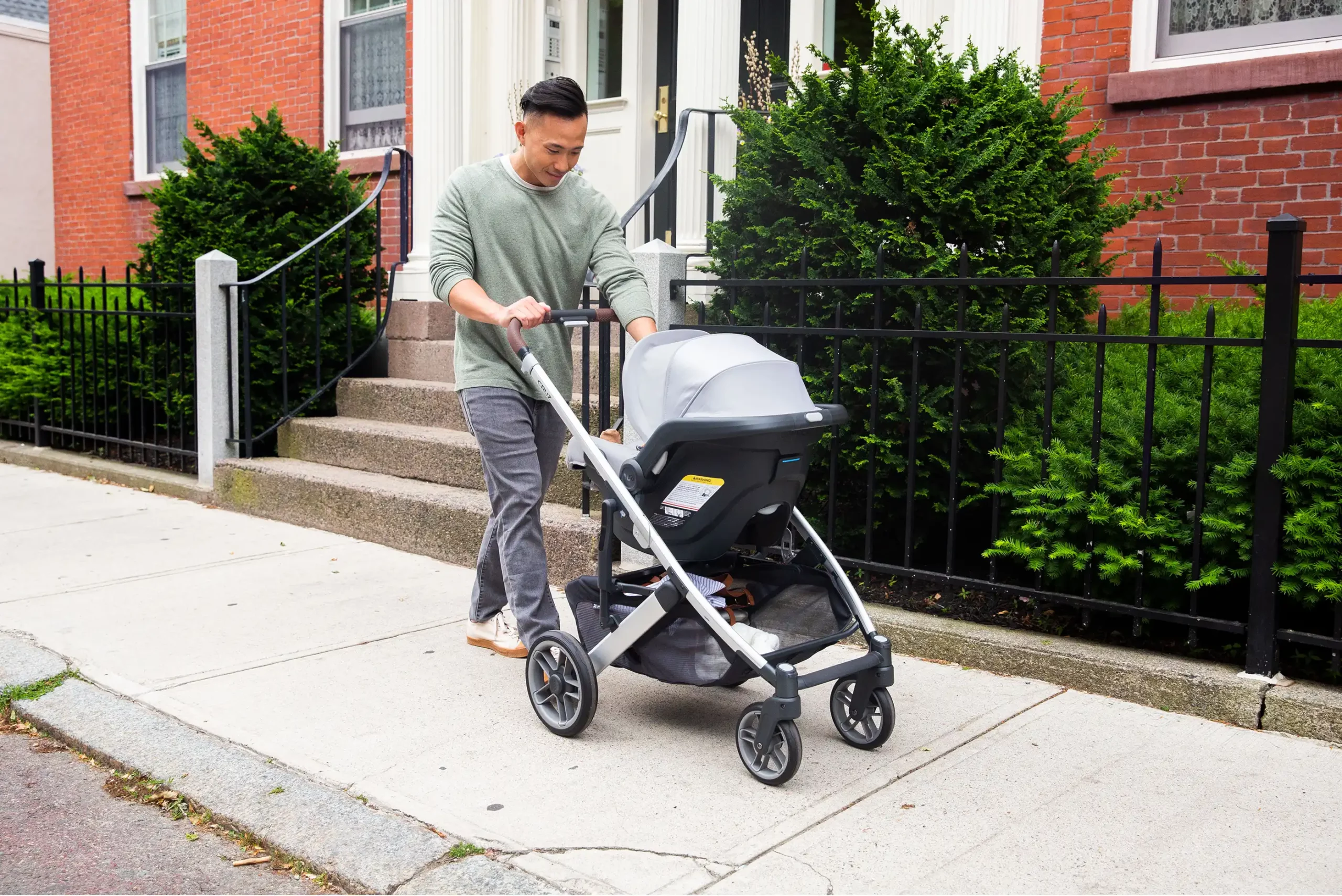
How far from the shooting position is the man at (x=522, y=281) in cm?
377

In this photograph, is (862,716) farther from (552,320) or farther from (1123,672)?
(552,320)

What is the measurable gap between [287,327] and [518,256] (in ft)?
12.7

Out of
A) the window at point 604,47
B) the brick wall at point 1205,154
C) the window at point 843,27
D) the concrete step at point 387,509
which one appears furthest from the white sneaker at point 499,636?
the window at point 604,47

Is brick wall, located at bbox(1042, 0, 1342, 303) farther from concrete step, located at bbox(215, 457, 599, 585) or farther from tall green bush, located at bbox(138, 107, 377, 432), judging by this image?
tall green bush, located at bbox(138, 107, 377, 432)

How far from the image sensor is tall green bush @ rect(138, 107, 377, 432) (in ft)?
24.1

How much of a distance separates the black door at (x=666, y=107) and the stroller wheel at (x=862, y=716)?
5.33 m

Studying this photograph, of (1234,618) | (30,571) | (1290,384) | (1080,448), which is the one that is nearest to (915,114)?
(1080,448)

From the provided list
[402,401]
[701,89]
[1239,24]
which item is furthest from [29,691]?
[1239,24]

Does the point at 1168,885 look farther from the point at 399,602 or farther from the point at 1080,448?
the point at 399,602

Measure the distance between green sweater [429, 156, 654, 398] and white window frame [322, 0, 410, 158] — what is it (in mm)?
7122

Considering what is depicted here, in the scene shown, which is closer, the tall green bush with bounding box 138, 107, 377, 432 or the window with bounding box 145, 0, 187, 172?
the tall green bush with bounding box 138, 107, 377, 432

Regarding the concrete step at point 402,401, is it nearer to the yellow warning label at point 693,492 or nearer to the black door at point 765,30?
the black door at point 765,30

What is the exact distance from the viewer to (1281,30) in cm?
618

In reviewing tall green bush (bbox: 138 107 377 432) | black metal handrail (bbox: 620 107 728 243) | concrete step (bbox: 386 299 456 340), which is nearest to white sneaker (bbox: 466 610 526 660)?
black metal handrail (bbox: 620 107 728 243)
